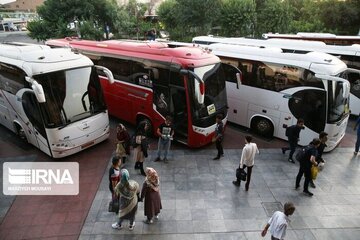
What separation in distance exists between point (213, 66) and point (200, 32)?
16.7 meters

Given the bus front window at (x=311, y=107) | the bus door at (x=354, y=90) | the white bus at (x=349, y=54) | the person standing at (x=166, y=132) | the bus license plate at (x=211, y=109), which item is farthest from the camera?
the bus door at (x=354, y=90)

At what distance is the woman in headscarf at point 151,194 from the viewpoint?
6332 millimetres

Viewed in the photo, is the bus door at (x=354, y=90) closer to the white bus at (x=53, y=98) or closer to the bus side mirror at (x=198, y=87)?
the bus side mirror at (x=198, y=87)

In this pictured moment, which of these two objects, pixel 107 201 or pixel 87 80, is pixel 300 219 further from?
pixel 87 80

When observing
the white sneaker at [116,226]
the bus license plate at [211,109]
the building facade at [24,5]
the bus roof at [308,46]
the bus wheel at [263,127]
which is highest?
the building facade at [24,5]

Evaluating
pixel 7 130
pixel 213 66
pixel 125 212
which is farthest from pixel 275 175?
pixel 7 130

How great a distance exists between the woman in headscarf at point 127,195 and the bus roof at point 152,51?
463cm

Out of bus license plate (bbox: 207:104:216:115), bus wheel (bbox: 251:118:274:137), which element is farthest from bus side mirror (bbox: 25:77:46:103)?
bus wheel (bbox: 251:118:274:137)

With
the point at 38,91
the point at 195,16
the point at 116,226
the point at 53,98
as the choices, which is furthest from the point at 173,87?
the point at 195,16

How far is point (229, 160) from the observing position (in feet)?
32.6

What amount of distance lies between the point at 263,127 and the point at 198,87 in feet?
12.1

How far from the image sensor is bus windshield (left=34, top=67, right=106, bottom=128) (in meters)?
8.78

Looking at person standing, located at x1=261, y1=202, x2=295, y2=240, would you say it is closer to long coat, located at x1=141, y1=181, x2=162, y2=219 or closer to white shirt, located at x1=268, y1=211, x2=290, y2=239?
white shirt, located at x1=268, y1=211, x2=290, y2=239

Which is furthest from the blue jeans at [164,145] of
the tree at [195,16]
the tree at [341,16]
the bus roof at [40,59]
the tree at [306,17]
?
the tree at [341,16]
